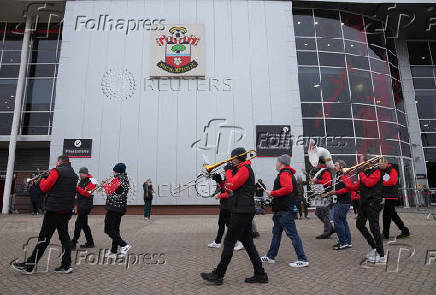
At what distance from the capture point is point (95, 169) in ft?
48.6

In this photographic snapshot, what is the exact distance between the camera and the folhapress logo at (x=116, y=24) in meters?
16.6

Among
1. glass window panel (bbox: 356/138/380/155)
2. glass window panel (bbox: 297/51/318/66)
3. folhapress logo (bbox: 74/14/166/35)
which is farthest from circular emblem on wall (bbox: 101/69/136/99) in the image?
glass window panel (bbox: 356/138/380/155)

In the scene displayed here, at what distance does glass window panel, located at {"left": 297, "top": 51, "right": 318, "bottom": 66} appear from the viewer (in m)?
17.8

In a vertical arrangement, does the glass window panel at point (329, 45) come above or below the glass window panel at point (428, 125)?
above

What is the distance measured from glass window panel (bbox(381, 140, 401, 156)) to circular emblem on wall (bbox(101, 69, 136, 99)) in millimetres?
16260

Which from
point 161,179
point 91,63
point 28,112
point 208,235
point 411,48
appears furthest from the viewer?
point 411,48

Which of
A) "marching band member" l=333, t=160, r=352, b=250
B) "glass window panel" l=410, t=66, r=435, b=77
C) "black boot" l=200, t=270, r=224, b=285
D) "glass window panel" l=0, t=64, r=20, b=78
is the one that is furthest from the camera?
"glass window panel" l=410, t=66, r=435, b=77

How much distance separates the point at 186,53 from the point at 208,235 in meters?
11.8

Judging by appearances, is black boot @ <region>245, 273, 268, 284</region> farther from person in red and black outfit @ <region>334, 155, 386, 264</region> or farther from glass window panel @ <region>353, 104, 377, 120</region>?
glass window panel @ <region>353, 104, 377, 120</region>

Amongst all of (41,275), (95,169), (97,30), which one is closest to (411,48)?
(97,30)

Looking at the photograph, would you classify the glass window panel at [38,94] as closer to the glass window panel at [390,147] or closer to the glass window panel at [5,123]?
the glass window panel at [5,123]

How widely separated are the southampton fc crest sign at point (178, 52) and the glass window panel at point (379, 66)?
473 inches

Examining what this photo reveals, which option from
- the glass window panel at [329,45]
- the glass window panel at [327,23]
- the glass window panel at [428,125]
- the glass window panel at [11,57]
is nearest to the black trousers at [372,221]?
the glass window panel at [329,45]

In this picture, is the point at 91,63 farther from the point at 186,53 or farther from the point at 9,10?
the point at 9,10
